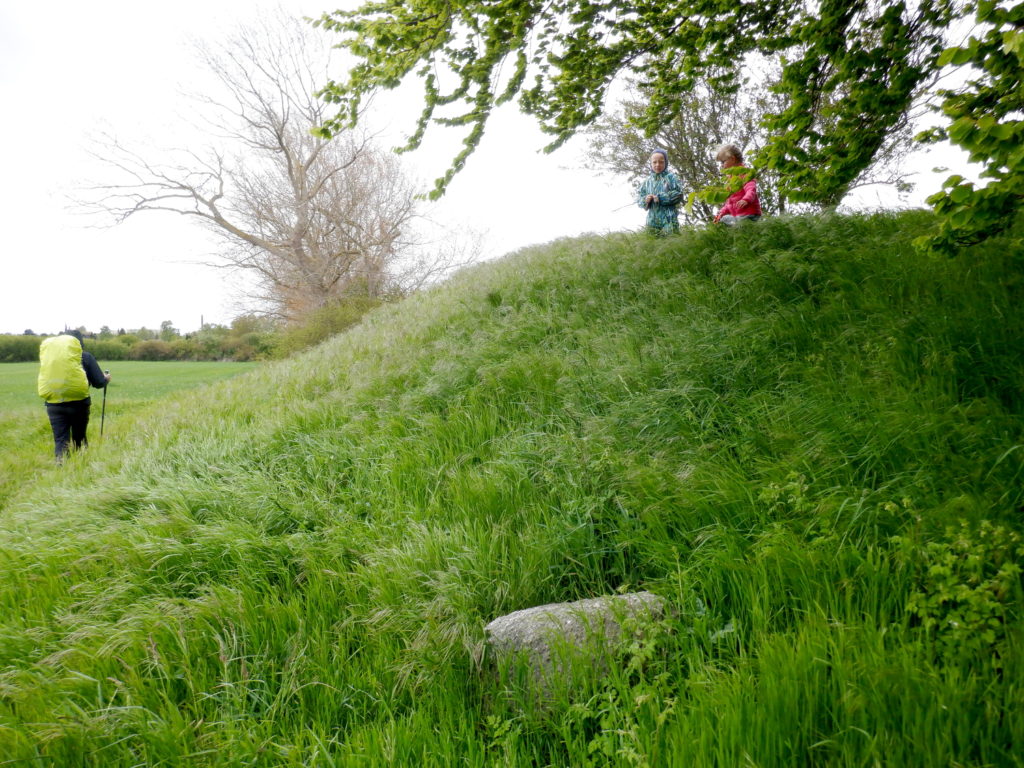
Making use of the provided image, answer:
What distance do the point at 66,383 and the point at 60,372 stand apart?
0.18 m

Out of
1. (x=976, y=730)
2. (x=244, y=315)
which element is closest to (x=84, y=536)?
(x=976, y=730)

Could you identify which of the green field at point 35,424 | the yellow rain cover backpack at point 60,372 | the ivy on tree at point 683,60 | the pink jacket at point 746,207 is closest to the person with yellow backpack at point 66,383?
the yellow rain cover backpack at point 60,372

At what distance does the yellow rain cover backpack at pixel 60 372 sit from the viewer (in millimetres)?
7199

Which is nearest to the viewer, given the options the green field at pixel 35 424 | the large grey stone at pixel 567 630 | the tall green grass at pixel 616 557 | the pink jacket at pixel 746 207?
the tall green grass at pixel 616 557

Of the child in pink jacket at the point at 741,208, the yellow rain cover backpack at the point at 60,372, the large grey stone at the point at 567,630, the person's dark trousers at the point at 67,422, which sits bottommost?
the large grey stone at the point at 567,630

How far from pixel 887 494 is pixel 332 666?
2704 mm

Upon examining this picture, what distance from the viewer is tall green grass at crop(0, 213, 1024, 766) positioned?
161cm

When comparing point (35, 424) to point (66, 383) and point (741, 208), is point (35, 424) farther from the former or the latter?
point (741, 208)

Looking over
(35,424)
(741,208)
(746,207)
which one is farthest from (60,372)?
(746,207)

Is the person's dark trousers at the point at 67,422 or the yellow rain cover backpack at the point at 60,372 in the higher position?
the yellow rain cover backpack at the point at 60,372

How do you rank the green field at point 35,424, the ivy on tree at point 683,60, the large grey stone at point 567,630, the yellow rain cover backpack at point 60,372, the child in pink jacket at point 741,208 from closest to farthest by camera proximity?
1. the large grey stone at point 567,630
2. the ivy on tree at point 683,60
3. the child in pink jacket at point 741,208
4. the yellow rain cover backpack at point 60,372
5. the green field at point 35,424

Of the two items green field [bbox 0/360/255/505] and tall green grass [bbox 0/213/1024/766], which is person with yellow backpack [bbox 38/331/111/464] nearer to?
green field [bbox 0/360/255/505]

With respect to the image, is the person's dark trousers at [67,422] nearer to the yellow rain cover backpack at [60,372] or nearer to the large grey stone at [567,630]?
the yellow rain cover backpack at [60,372]

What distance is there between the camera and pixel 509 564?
8.59ft
